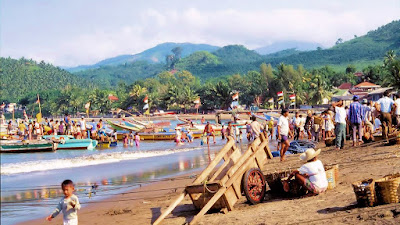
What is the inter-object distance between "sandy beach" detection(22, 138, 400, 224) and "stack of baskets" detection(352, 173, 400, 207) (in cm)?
17

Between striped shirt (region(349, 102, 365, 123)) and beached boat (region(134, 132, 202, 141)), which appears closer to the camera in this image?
striped shirt (region(349, 102, 365, 123))

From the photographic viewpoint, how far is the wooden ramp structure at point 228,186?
850 centimetres

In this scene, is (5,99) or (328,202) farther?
(5,99)

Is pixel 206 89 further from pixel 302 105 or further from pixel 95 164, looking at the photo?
pixel 95 164

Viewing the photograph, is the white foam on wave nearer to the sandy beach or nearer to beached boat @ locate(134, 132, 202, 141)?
the sandy beach

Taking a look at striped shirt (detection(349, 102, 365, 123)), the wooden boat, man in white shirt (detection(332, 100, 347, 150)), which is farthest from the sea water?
the wooden boat

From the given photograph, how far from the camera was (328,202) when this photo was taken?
8.30 meters

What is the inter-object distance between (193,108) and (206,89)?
548 centimetres

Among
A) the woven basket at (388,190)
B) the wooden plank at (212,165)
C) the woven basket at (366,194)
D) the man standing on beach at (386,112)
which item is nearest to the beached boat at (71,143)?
the man standing on beach at (386,112)

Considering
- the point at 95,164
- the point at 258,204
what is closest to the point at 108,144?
the point at 95,164

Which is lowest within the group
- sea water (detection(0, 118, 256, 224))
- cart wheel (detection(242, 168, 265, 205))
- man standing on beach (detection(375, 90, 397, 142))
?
sea water (detection(0, 118, 256, 224))

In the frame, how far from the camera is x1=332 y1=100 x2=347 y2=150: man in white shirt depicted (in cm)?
1506

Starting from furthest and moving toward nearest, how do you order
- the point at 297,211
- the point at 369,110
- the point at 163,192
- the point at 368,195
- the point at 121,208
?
the point at 369,110 < the point at 163,192 < the point at 121,208 < the point at 297,211 < the point at 368,195

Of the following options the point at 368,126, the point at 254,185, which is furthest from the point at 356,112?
the point at 254,185
